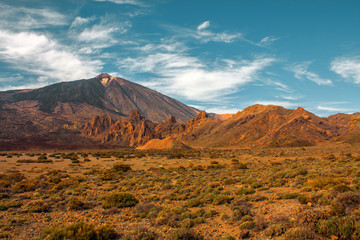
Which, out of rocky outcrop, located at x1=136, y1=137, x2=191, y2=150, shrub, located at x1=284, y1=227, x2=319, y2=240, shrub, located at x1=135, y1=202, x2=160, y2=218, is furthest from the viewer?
rocky outcrop, located at x1=136, y1=137, x2=191, y2=150

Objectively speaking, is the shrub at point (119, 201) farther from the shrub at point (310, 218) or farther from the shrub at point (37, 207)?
the shrub at point (310, 218)

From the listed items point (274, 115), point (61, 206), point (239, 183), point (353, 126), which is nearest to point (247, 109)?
point (274, 115)

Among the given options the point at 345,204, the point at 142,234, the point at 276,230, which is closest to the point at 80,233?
the point at 142,234

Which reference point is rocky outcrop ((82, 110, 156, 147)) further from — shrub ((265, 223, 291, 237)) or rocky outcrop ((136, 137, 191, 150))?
shrub ((265, 223, 291, 237))

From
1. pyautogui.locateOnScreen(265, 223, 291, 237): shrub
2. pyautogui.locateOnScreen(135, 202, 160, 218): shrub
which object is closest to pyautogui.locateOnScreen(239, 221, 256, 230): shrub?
pyautogui.locateOnScreen(265, 223, 291, 237): shrub

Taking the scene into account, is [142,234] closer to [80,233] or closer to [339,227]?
[80,233]

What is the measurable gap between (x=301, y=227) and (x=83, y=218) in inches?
392

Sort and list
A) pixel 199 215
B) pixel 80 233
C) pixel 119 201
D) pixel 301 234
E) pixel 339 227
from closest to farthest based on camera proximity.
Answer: pixel 339 227 < pixel 301 234 < pixel 80 233 < pixel 199 215 < pixel 119 201

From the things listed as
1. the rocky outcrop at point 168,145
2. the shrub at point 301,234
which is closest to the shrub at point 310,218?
the shrub at point 301,234

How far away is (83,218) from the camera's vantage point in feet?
36.2

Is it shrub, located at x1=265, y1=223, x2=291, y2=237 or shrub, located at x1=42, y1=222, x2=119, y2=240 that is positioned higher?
shrub, located at x1=265, y1=223, x2=291, y2=237

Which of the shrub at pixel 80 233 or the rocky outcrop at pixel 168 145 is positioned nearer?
the shrub at pixel 80 233

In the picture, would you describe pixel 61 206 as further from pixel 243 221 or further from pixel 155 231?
pixel 243 221

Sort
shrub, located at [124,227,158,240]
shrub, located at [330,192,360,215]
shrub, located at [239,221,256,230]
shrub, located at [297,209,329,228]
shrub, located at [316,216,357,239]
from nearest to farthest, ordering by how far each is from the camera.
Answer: shrub, located at [316,216,357,239], shrub, located at [297,209,329,228], shrub, located at [330,192,360,215], shrub, located at [124,227,158,240], shrub, located at [239,221,256,230]
